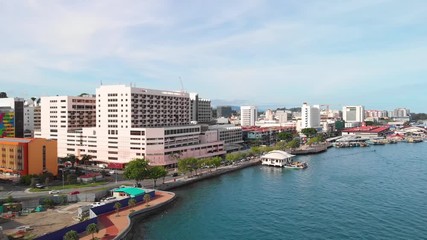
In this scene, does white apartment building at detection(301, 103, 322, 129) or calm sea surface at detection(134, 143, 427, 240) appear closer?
calm sea surface at detection(134, 143, 427, 240)

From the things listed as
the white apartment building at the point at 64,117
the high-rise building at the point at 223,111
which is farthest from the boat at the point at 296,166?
the high-rise building at the point at 223,111

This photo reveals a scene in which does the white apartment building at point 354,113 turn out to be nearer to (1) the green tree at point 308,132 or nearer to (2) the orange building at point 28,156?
(1) the green tree at point 308,132

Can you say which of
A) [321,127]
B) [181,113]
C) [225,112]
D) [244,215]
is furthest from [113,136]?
[225,112]

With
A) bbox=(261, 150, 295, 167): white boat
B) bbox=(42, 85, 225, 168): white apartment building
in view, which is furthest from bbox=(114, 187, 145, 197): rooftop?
bbox=(261, 150, 295, 167): white boat

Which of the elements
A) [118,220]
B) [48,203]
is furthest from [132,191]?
[48,203]

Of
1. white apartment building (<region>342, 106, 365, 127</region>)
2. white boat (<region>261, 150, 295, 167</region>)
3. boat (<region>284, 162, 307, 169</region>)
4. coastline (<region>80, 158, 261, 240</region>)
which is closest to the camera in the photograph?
coastline (<region>80, 158, 261, 240</region>)

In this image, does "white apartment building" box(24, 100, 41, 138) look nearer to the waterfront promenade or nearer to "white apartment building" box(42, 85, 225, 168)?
"white apartment building" box(42, 85, 225, 168)

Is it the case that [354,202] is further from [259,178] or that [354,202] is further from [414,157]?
[414,157]
